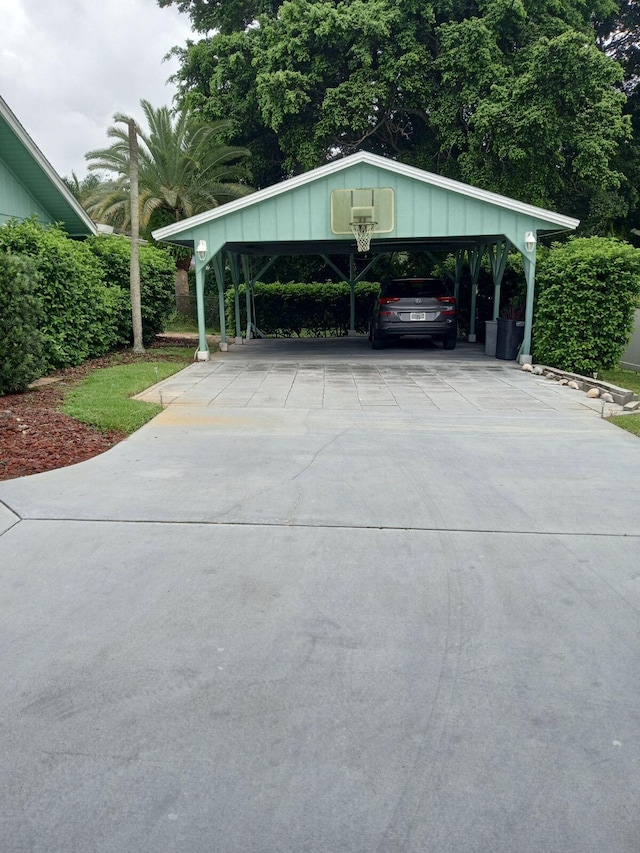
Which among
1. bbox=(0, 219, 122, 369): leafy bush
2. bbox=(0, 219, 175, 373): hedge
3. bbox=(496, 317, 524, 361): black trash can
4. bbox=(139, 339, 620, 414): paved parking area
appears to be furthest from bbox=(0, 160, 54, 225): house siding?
bbox=(496, 317, 524, 361): black trash can

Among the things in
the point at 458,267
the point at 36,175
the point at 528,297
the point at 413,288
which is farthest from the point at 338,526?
the point at 458,267

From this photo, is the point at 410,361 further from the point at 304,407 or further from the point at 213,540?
the point at 213,540

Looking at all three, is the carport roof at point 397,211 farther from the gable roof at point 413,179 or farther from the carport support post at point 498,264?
the carport support post at point 498,264

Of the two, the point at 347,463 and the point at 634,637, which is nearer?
the point at 634,637

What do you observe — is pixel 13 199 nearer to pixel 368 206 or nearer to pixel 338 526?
pixel 368 206

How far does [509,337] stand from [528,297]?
1.41 m

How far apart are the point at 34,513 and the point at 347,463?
2.65 m

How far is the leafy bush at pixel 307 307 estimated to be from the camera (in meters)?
22.0

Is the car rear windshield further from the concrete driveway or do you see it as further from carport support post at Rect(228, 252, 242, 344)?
the concrete driveway

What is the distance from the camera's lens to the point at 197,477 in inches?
225

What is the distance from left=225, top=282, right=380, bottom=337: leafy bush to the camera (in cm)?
2202

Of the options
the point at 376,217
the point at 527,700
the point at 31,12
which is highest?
the point at 31,12

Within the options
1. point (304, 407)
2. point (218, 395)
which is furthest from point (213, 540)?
point (218, 395)

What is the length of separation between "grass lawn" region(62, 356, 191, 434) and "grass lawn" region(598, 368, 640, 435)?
5.50m
